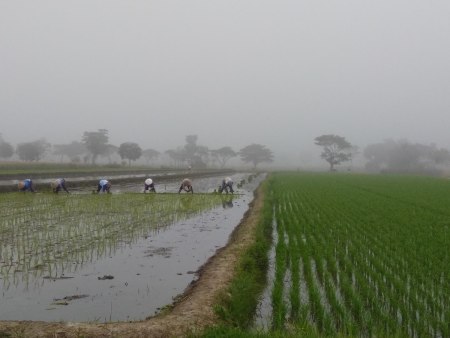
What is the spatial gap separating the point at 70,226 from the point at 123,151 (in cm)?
6674

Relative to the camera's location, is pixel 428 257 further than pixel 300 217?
No

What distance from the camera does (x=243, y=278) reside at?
5688mm

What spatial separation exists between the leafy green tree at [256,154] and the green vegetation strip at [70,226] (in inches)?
3513

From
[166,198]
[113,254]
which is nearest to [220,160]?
[166,198]

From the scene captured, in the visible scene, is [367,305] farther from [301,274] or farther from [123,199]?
[123,199]

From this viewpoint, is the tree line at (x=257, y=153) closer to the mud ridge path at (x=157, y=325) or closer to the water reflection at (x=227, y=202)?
the water reflection at (x=227, y=202)

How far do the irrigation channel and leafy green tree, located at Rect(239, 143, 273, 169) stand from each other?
3664 inches

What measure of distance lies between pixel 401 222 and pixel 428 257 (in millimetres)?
4194

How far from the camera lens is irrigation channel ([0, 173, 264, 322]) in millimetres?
4883

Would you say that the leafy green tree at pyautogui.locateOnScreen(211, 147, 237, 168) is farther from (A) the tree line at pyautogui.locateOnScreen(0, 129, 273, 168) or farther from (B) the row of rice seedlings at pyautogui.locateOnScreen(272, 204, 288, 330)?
(B) the row of rice seedlings at pyautogui.locateOnScreen(272, 204, 288, 330)

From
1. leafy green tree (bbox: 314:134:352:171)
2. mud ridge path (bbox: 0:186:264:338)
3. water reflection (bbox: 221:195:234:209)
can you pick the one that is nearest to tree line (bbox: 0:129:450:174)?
leafy green tree (bbox: 314:134:352:171)

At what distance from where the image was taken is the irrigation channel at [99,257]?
488 cm

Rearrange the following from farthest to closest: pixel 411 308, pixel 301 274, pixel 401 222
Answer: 1. pixel 401 222
2. pixel 301 274
3. pixel 411 308

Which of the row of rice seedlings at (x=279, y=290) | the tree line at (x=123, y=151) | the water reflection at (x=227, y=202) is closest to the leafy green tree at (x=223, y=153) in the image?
the tree line at (x=123, y=151)
